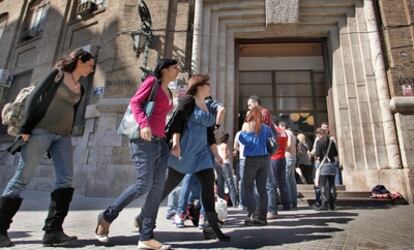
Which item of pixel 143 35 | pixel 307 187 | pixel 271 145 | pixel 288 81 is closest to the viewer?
pixel 271 145

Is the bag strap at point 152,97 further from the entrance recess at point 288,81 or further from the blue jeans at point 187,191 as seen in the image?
the entrance recess at point 288,81

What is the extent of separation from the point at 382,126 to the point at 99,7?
10.0 meters

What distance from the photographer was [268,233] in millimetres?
3178

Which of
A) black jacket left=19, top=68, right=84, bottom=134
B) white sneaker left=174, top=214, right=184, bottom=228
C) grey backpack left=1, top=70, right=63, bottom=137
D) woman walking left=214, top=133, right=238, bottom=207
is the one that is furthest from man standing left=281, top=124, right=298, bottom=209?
grey backpack left=1, top=70, right=63, bottom=137

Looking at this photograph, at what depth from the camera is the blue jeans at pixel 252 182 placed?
370 cm

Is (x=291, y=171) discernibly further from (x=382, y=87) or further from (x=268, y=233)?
(x=382, y=87)

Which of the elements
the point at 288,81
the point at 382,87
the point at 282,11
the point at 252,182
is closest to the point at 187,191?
the point at 252,182

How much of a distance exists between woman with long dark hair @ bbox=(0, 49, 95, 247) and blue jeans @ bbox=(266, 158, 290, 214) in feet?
9.35

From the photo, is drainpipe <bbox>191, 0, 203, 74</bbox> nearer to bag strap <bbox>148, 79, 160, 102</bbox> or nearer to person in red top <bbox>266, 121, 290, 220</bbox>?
person in red top <bbox>266, 121, 290, 220</bbox>

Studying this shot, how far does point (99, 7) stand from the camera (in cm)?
1064

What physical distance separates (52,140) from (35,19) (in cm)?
1323

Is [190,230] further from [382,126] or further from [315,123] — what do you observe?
[315,123]

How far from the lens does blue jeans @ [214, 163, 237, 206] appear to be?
5.90 meters

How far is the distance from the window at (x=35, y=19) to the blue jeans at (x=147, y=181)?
1270cm
